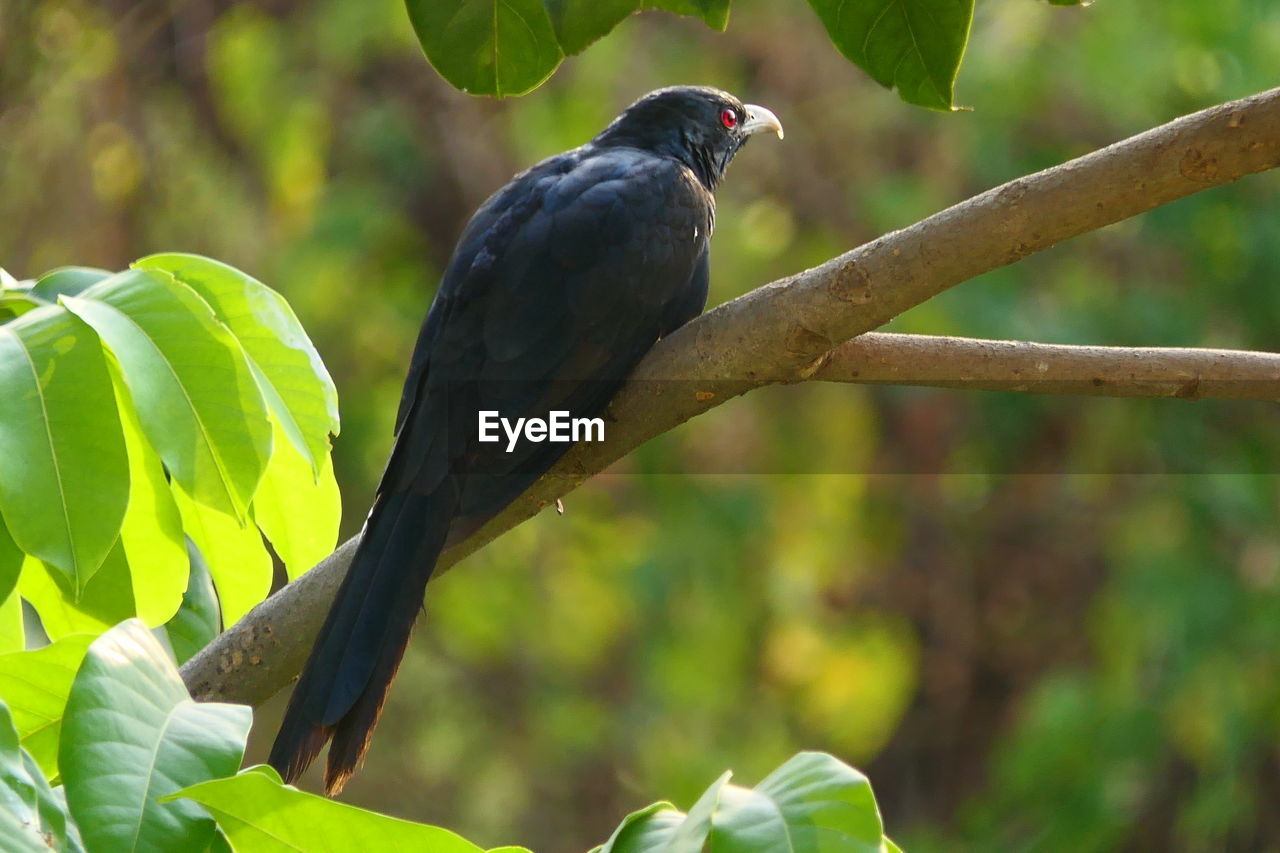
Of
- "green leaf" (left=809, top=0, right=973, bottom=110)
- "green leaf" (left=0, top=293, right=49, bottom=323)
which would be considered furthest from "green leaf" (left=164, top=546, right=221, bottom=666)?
"green leaf" (left=809, top=0, right=973, bottom=110)

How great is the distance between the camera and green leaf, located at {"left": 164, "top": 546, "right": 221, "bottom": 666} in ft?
6.13

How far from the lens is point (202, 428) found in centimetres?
138

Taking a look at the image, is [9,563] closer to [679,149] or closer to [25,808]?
[25,808]

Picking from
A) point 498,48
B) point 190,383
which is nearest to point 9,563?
point 190,383

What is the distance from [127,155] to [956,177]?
3957 mm

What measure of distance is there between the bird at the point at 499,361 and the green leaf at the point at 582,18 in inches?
38.3

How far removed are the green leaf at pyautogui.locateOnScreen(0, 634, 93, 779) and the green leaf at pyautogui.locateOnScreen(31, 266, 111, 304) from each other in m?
0.56

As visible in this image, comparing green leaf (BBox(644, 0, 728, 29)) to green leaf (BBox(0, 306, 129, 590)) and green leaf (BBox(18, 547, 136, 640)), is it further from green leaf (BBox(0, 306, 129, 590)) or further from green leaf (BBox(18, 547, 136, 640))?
green leaf (BBox(18, 547, 136, 640))

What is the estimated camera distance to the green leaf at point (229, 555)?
167 cm

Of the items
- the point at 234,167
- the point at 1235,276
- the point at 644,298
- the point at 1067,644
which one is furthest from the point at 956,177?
the point at 644,298

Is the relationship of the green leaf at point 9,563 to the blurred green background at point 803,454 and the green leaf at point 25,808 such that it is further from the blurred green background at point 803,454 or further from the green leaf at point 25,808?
the blurred green background at point 803,454

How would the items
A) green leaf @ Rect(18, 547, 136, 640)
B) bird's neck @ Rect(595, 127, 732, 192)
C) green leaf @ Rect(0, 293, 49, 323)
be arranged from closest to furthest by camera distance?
green leaf @ Rect(18, 547, 136, 640), green leaf @ Rect(0, 293, 49, 323), bird's neck @ Rect(595, 127, 732, 192)

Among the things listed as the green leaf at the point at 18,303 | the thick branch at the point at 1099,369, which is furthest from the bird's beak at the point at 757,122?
the green leaf at the point at 18,303

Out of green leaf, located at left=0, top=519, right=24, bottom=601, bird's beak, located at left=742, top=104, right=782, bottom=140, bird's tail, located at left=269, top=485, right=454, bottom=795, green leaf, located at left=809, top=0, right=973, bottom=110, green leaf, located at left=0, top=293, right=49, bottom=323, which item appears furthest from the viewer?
bird's beak, located at left=742, top=104, right=782, bottom=140
